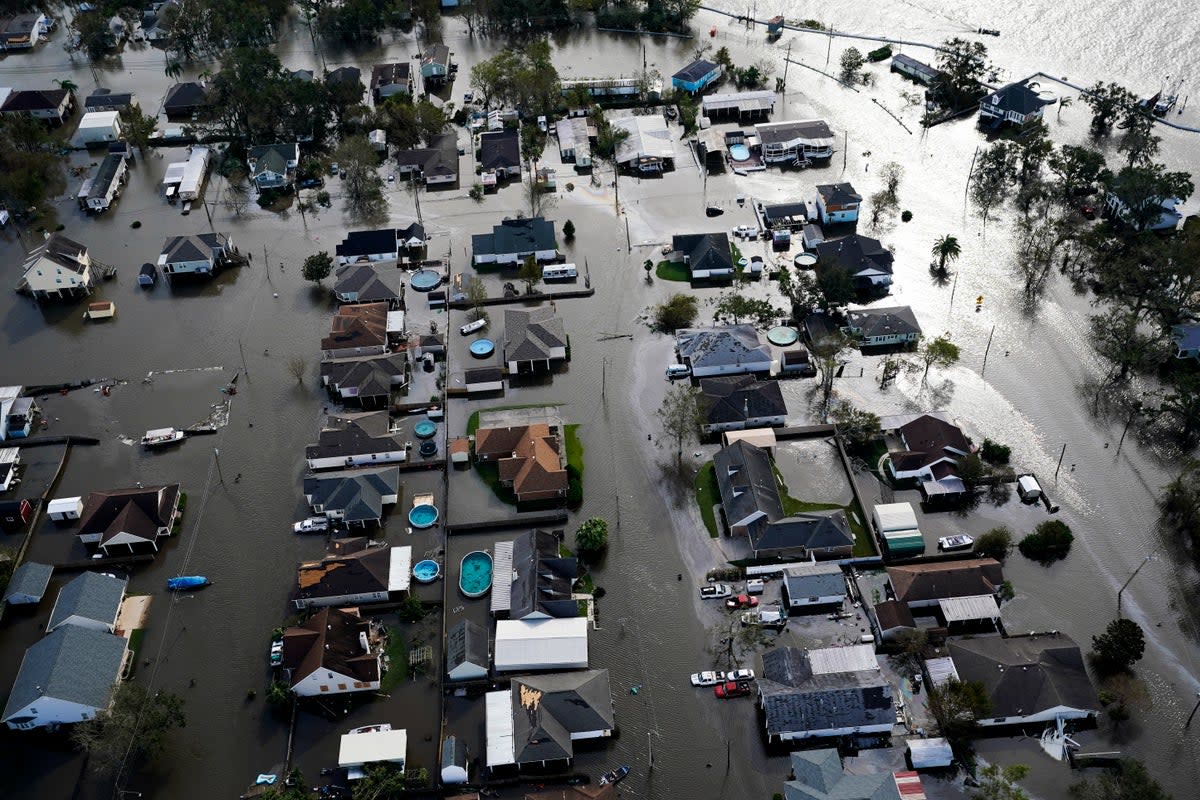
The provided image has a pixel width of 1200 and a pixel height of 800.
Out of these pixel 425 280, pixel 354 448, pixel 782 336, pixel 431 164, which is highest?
pixel 431 164


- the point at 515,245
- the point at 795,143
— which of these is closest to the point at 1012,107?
the point at 795,143

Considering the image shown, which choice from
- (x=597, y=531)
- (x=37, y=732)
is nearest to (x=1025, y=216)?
(x=597, y=531)

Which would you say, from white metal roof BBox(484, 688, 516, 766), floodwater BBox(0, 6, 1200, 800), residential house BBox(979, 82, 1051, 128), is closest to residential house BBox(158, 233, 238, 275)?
floodwater BBox(0, 6, 1200, 800)

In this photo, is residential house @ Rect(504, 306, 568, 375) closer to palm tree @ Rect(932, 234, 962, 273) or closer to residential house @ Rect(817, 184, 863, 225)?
residential house @ Rect(817, 184, 863, 225)

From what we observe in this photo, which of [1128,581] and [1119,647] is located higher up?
[1119,647]

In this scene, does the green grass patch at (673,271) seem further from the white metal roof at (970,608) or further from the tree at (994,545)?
the white metal roof at (970,608)

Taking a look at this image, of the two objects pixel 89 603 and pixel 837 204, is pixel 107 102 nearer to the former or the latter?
pixel 89 603
